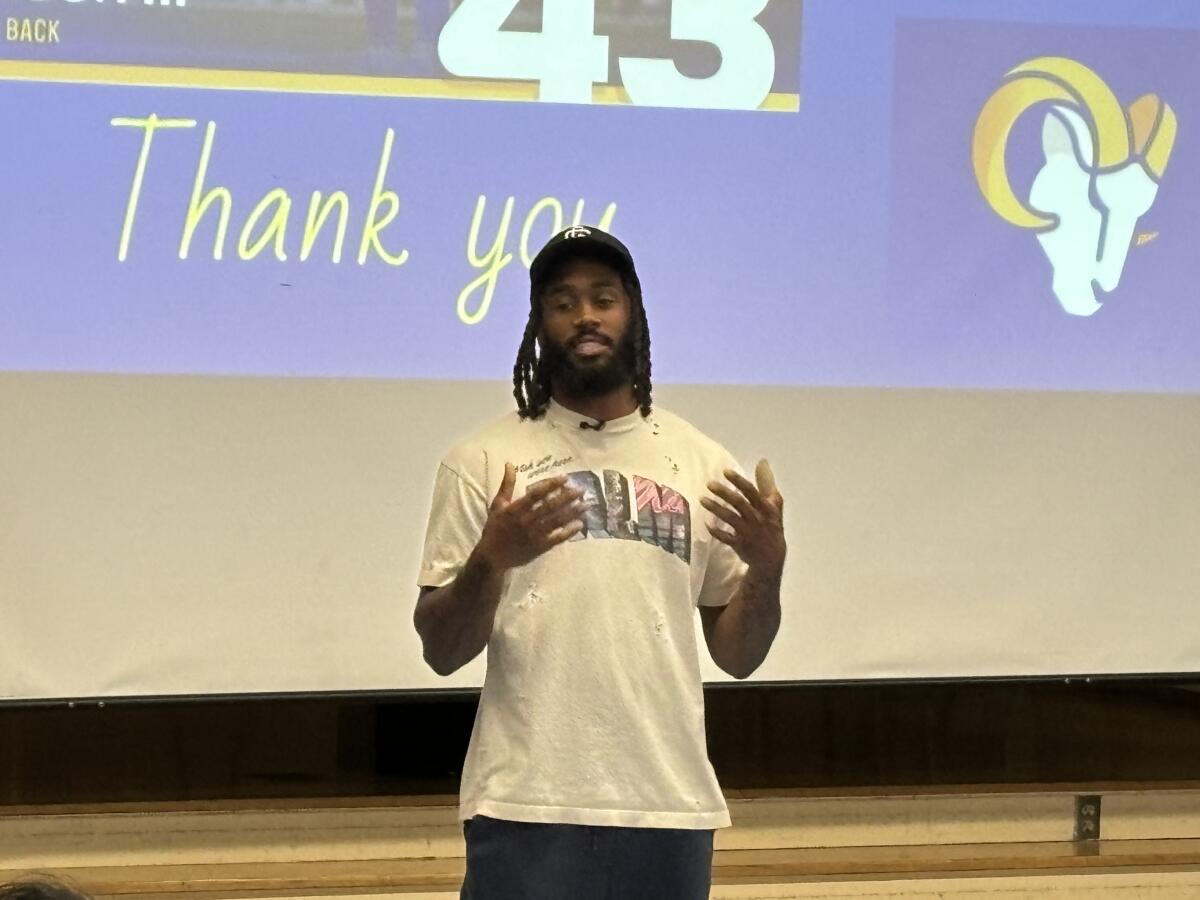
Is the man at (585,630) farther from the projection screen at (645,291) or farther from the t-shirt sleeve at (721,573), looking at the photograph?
the projection screen at (645,291)

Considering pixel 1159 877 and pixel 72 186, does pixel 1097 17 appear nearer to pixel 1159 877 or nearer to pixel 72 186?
pixel 1159 877

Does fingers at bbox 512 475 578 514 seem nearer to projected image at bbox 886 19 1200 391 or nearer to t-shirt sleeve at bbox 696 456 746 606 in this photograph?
t-shirt sleeve at bbox 696 456 746 606

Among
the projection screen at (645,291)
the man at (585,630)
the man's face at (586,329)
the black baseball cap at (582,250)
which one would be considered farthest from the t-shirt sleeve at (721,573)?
the projection screen at (645,291)

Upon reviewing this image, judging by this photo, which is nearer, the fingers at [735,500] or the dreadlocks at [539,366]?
the fingers at [735,500]

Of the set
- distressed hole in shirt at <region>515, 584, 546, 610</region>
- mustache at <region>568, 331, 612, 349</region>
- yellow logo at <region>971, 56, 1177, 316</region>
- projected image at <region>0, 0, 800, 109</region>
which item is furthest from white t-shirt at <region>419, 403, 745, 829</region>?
yellow logo at <region>971, 56, 1177, 316</region>

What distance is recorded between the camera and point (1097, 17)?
274 cm

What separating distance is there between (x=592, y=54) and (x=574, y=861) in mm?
1534

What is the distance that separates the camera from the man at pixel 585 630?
1543 mm

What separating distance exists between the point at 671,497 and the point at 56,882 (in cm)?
83

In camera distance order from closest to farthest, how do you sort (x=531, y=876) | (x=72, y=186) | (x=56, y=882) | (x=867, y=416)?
1. (x=56, y=882)
2. (x=531, y=876)
3. (x=72, y=186)
4. (x=867, y=416)

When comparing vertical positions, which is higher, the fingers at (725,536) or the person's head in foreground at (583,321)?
the person's head in foreground at (583,321)

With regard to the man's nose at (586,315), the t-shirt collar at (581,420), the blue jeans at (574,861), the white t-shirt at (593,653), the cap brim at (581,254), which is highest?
the cap brim at (581,254)

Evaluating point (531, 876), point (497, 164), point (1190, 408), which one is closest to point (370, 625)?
point (497, 164)

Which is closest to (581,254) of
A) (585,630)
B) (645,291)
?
(585,630)
